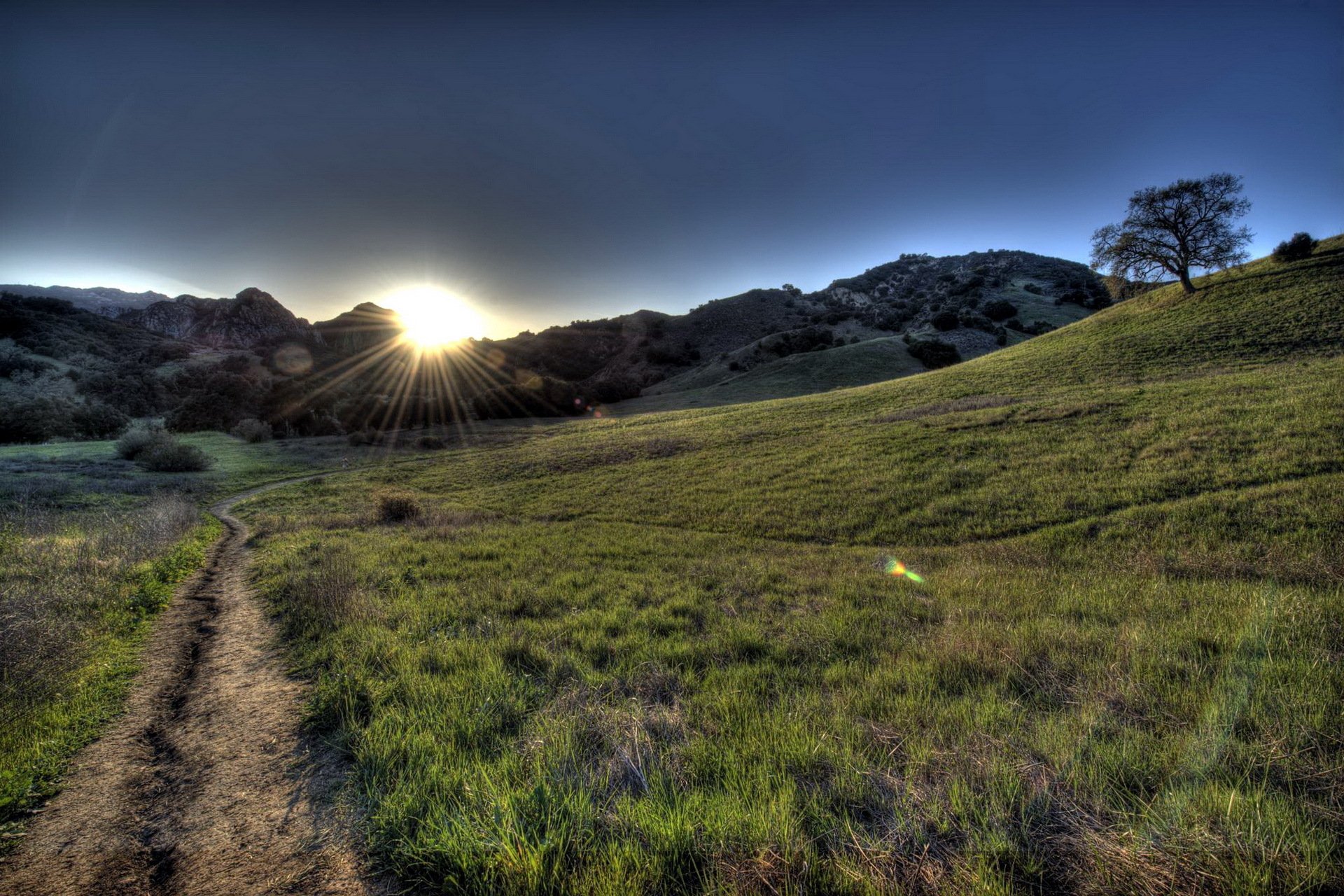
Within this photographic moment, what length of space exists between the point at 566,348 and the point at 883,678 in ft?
430

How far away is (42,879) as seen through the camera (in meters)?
3.37

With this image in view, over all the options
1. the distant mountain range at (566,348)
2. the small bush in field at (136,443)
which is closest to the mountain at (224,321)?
the distant mountain range at (566,348)

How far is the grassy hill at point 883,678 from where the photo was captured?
2.77 metres

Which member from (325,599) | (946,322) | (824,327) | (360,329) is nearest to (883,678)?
(325,599)

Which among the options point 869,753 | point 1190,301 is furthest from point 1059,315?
point 869,753

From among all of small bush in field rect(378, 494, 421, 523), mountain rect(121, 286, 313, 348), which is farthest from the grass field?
mountain rect(121, 286, 313, 348)

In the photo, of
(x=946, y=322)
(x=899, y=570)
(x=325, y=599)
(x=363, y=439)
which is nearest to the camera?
(x=325, y=599)

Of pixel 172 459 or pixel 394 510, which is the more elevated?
pixel 172 459

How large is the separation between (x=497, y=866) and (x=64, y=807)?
4.62 meters

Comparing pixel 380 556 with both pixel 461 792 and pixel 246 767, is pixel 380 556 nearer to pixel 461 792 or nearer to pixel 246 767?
pixel 246 767

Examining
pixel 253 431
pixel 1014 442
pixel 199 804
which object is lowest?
pixel 199 804

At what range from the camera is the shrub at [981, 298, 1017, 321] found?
8138 centimetres

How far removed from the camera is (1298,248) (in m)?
36.8

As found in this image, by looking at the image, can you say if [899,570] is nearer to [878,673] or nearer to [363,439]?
[878,673]
